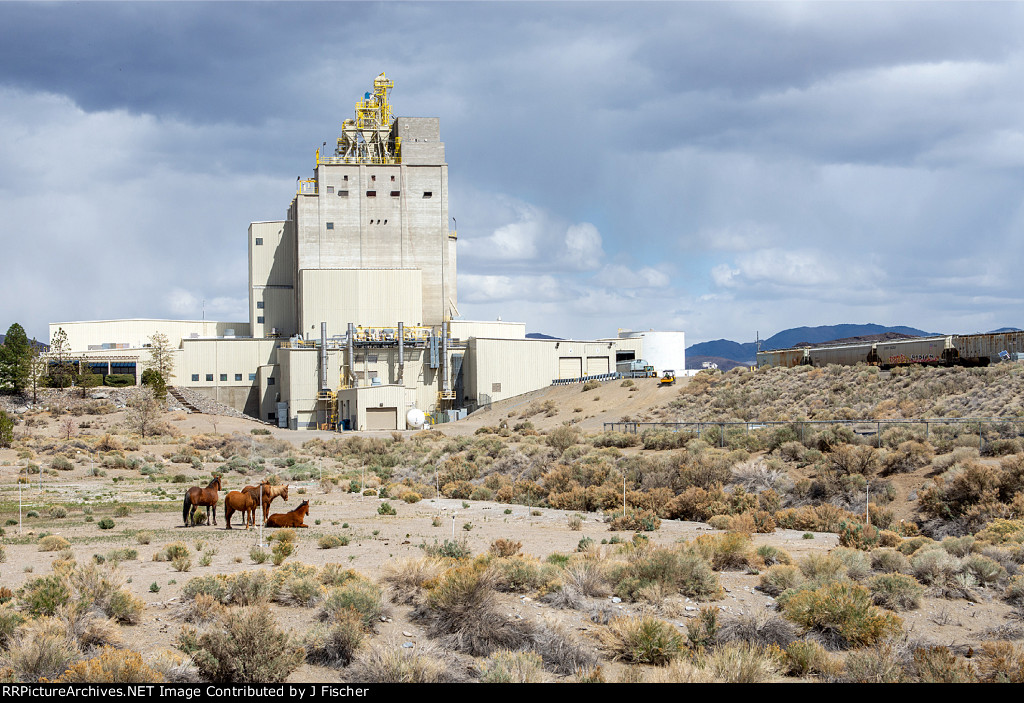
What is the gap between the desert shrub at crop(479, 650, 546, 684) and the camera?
29.5 feet

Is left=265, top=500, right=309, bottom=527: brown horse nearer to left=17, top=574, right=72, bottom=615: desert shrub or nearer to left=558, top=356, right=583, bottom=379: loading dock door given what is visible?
left=17, top=574, right=72, bottom=615: desert shrub

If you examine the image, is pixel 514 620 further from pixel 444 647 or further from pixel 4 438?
pixel 4 438

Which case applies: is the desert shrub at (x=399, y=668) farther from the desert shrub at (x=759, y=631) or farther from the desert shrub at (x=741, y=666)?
the desert shrub at (x=759, y=631)

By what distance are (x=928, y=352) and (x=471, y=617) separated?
143 ft

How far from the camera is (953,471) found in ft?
66.4

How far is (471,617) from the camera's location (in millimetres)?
10703

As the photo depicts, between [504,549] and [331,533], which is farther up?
[504,549]

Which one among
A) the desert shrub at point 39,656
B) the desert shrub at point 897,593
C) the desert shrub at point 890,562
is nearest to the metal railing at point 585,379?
the desert shrub at point 890,562

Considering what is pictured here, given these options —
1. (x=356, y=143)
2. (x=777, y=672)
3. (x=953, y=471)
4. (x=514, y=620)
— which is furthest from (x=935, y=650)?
(x=356, y=143)

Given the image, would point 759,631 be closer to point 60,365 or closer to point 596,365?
point 596,365

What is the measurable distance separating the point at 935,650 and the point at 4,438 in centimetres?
4235

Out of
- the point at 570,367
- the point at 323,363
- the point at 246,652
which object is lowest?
the point at 246,652

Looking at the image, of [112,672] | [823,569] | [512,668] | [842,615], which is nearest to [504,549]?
[823,569]

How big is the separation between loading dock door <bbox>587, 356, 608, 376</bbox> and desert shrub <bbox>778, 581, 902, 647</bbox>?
185 feet
